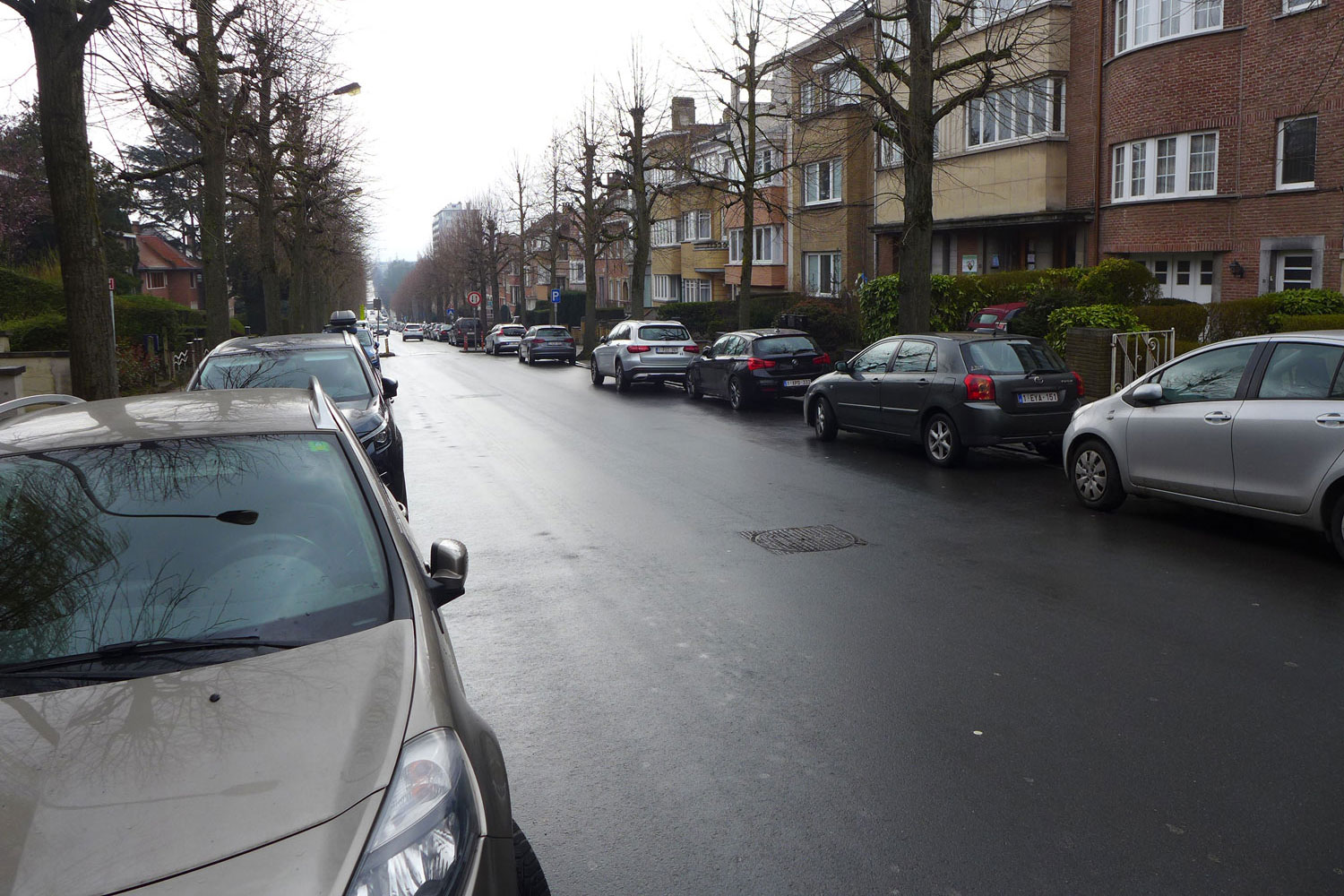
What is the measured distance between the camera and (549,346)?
126ft

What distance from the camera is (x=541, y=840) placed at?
390 cm

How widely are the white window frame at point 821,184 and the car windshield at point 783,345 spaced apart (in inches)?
767

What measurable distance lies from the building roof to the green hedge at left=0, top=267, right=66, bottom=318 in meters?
38.2

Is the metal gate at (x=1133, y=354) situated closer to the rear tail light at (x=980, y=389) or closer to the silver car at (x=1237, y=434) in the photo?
the rear tail light at (x=980, y=389)

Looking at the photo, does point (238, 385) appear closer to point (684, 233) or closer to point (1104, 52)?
point (1104, 52)

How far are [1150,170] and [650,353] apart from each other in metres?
12.6

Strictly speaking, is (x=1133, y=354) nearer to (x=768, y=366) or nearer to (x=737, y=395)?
(x=768, y=366)

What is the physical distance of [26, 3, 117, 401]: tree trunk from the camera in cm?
893

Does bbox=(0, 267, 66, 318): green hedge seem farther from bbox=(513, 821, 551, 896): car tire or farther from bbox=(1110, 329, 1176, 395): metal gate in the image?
bbox=(513, 821, 551, 896): car tire

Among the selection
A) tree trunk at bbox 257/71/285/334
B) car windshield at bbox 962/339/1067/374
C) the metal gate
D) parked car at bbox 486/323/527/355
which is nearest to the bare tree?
car windshield at bbox 962/339/1067/374

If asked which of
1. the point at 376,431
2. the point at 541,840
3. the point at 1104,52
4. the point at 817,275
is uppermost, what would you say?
the point at 1104,52

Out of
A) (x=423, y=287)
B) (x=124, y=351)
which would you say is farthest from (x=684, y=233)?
(x=423, y=287)

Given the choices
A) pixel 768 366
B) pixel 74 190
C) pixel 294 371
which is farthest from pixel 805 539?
pixel 768 366

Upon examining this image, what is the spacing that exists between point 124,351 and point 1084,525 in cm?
1918
